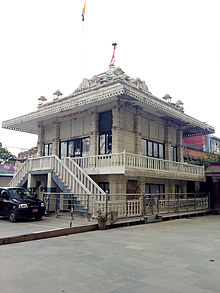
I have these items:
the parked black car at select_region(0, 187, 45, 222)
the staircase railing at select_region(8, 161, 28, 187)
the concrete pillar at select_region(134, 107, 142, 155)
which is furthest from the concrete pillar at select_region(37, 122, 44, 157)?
the concrete pillar at select_region(134, 107, 142, 155)

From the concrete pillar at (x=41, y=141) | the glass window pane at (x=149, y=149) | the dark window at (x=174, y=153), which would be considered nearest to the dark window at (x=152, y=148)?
the glass window pane at (x=149, y=149)

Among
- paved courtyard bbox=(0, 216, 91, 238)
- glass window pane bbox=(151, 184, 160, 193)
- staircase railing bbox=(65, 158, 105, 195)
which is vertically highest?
staircase railing bbox=(65, 158, 105, 195)

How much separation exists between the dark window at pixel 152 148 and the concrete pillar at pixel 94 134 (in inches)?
134

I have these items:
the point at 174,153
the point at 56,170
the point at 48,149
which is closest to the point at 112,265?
the point at 56,170

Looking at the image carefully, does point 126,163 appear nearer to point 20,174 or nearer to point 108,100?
point 108,100

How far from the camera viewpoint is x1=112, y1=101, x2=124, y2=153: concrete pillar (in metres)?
17.1

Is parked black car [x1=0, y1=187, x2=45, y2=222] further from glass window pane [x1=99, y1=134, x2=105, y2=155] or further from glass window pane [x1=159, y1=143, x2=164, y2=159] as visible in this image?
glass window pane [x1=159, y1=143, x2=164, y2=159]

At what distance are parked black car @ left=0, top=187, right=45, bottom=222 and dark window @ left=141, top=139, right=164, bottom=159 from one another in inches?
342

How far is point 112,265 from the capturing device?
6.20 metres

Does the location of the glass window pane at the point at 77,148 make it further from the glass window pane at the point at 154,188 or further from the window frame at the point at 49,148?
the glass window pane at the point at 154,188

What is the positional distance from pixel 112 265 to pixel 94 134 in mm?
13065

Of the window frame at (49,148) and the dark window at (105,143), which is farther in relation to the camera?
the window frame at (49,148)

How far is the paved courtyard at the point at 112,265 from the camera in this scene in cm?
484

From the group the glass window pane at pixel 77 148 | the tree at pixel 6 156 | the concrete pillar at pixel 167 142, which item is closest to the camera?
the glass window pane at pixel 77 148
